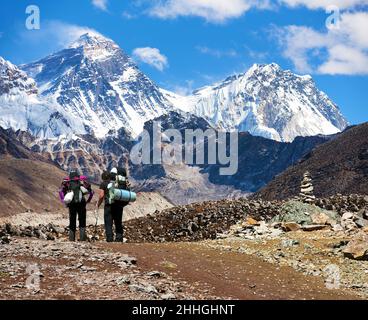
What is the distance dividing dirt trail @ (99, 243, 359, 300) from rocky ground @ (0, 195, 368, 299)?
0.11 feet

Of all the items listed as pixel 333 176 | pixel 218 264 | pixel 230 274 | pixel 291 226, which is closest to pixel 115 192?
pixel 218 264

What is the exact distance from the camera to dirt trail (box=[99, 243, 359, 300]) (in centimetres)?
1677

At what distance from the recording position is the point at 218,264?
1981 centimetres

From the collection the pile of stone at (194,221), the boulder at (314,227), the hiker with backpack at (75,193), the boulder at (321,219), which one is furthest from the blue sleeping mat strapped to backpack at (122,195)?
the pile of stone at (194,221)

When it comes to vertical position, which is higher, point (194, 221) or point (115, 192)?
point (115, 192)

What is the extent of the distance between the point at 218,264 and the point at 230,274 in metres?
Answer: 1.27

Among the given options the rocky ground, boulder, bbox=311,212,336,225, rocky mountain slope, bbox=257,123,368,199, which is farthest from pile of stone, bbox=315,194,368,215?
rocky mountain slope, bbox=257,123,368,199

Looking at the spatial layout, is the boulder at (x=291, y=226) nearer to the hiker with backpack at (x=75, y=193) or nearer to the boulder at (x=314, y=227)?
the boulder at (x=314, y=227)

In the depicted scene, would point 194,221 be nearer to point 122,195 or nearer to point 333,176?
point 122,195

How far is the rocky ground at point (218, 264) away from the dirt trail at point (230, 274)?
0.03 m

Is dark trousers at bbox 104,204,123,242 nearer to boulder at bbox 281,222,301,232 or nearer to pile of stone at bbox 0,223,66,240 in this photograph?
pile of stone at bbox 0,223,66,240

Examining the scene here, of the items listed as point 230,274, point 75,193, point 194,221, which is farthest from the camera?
point 194,221

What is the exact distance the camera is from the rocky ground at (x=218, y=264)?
15055 millimetres
